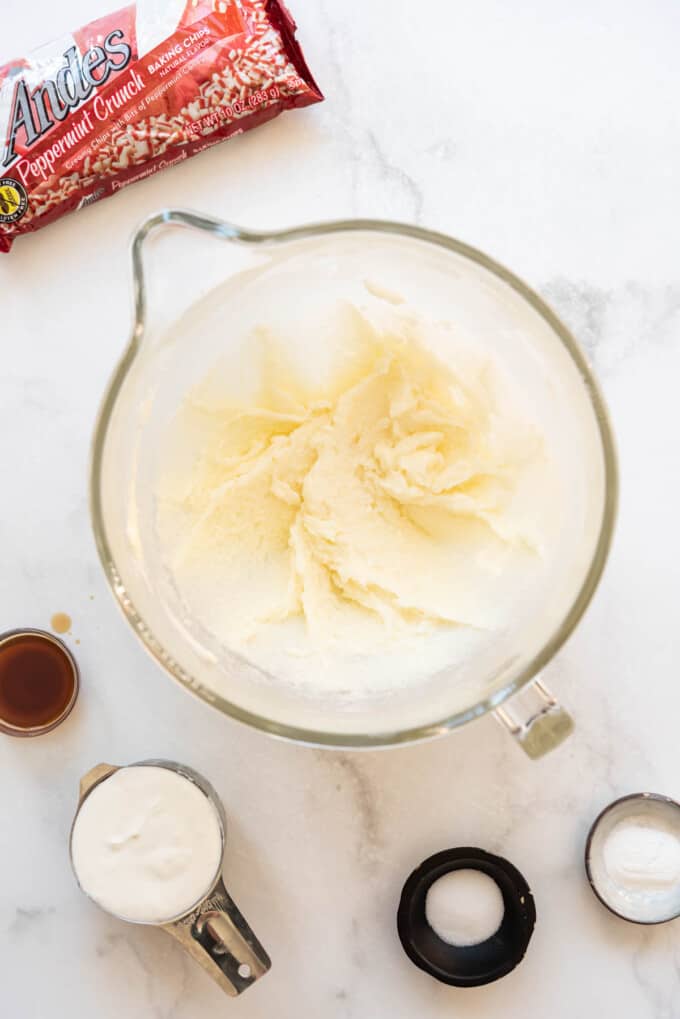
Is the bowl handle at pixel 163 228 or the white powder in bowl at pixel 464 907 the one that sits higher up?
the bowl handle at pixel 163 228

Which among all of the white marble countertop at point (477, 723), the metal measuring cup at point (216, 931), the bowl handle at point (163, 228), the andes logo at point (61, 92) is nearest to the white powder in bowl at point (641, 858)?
the white marble countertop at point (477, 723)

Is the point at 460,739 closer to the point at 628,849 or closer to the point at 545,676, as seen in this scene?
the point at 545,676

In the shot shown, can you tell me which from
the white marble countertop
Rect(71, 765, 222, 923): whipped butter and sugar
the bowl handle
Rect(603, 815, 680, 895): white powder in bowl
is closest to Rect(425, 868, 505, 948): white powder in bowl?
the white marble countertop

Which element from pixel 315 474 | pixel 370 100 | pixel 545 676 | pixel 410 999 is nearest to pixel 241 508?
pixel 315 474

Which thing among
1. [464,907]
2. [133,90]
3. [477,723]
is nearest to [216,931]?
[464,907]

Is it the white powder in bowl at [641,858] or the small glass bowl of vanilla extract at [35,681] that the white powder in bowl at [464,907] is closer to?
the white powder in bowl at [641,858]

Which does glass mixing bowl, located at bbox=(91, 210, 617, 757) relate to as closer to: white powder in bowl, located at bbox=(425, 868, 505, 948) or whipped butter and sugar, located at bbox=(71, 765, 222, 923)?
whipped butter and sugar, located at bbox=(71, 765, 222, 923)
